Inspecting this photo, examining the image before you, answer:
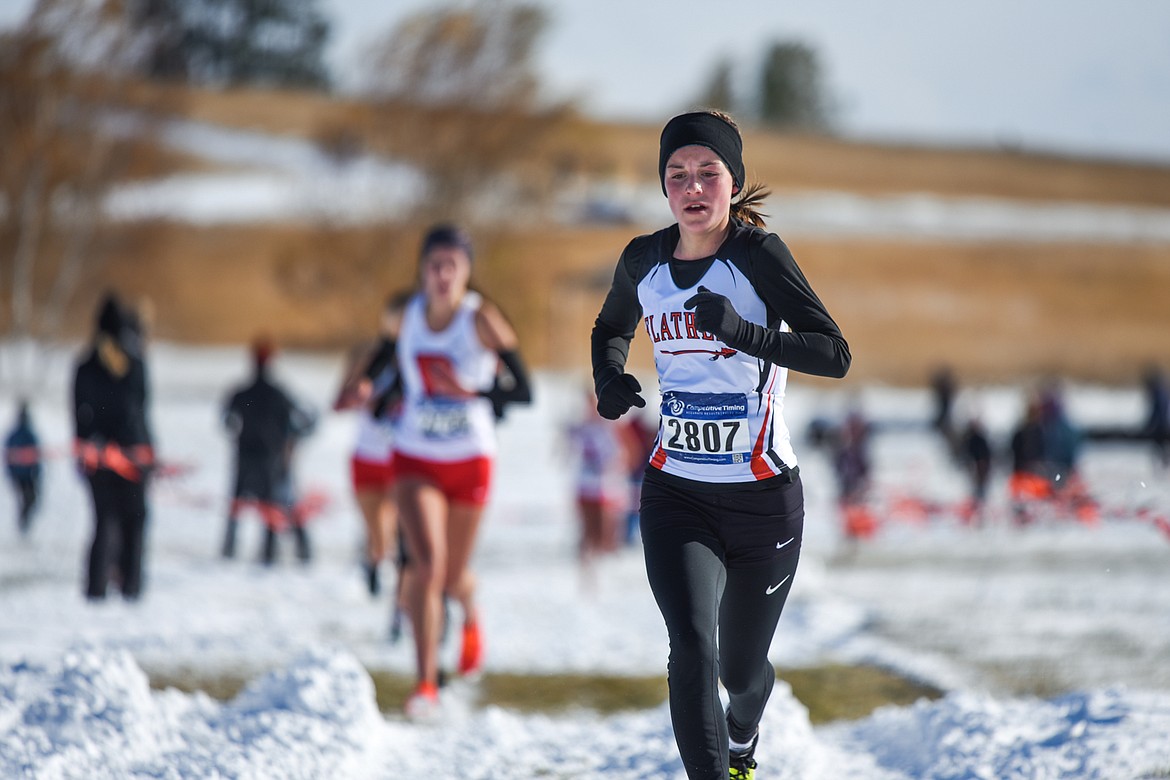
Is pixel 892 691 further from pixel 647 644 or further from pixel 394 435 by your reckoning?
pixel 394 435

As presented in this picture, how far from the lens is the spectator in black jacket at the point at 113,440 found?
912 centimetres

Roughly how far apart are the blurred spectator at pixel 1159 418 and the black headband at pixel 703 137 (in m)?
22.2

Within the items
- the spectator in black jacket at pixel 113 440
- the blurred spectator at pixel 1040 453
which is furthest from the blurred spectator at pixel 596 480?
the blurred spectator at pixel 1040 453

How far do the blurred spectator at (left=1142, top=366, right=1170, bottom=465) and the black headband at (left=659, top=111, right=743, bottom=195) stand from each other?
22161mm

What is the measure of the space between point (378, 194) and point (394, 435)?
30.2 m

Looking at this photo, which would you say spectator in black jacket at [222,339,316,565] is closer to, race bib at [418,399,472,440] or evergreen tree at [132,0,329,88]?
race bib at [418,399,472,440]

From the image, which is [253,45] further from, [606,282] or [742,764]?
[742,764]

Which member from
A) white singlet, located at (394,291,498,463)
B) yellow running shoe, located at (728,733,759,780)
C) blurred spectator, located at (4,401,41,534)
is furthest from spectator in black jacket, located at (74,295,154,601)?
yellow running shoe, located at (728,733,759,780)

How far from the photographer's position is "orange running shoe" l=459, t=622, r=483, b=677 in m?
6.82

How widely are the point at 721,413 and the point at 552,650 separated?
4.33m

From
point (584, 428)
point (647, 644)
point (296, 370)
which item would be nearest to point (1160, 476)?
point (584, 428)

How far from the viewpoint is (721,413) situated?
3859 mm

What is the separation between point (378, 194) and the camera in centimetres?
3562

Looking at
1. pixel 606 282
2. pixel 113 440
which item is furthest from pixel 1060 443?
pixel 606 282
